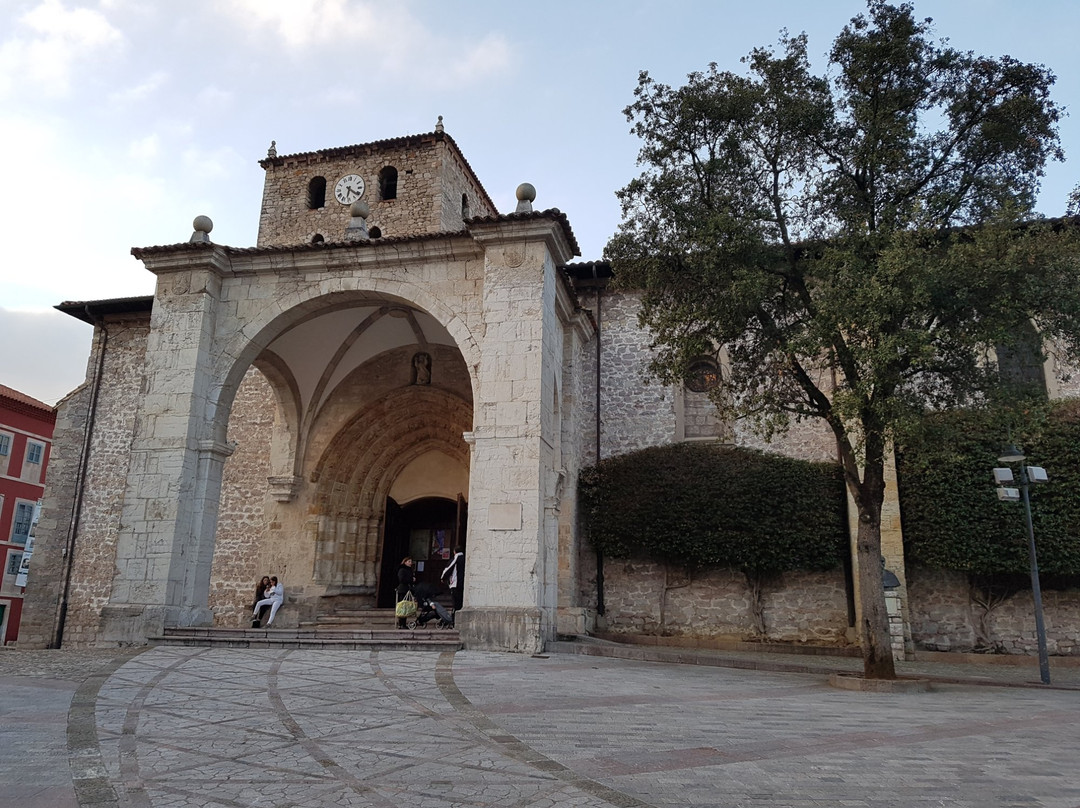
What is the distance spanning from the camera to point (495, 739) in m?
5.20

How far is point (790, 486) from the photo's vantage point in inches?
Result: 562

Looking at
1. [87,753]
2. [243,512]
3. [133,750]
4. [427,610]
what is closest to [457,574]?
[427,610]

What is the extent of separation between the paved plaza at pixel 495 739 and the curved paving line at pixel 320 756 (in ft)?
0.06

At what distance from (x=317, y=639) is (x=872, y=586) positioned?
23.1ft

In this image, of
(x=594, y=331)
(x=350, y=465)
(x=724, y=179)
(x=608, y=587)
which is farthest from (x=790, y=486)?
(x=350, y=465)

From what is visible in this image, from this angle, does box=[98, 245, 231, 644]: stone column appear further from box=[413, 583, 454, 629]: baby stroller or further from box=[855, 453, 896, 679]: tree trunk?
box=[855, 453, 896, 679]: tree trunk

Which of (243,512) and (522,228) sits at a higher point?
(522,228)

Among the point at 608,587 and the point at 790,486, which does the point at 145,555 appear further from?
the point at 790,486

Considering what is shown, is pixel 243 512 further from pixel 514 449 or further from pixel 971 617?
pixel 971 617

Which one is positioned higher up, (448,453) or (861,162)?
(861,162)

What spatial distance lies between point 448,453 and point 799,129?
10071mm

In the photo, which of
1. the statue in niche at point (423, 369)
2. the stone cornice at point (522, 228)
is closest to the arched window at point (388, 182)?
the statue in niche at point (423, 369)

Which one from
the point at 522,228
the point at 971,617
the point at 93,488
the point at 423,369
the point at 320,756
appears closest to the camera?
the point at 320,756

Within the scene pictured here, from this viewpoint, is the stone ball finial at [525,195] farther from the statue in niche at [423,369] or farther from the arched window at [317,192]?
the arched window at [317,192]
